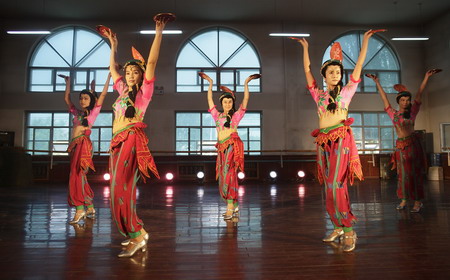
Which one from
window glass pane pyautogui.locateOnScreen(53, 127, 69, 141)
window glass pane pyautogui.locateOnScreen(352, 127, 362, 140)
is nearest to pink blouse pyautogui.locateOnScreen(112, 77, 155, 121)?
window glass pane pyautogui.locateOnScreen(53, 127, 69, 141)

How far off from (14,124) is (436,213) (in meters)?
12.8

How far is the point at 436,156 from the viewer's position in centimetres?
1048

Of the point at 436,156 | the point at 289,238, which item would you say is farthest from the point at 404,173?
the point at 436,156

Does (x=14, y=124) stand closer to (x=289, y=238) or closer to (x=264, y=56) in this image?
(x=264, y=56)

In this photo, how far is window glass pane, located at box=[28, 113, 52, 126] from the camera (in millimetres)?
11203

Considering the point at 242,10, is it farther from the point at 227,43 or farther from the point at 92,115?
the point at 92,115

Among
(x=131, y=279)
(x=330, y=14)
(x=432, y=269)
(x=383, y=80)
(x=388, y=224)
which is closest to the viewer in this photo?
(x=131, y=279)

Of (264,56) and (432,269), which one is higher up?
(264,56)

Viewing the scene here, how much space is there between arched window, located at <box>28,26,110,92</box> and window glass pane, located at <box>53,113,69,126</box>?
99 cm

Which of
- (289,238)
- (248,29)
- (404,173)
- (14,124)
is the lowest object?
(289,238)

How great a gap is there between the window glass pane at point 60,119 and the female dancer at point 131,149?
34.3ft

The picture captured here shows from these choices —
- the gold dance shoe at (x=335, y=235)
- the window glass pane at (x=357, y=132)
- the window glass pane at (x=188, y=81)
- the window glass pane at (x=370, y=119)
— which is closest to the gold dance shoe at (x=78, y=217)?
the gold dance shoe at (x=335, y=235)

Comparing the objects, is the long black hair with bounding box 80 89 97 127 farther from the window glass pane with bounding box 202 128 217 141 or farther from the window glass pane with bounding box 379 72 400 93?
the window glass pane with bounding box 379 72 400 93

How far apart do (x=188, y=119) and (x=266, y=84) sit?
132 inches
